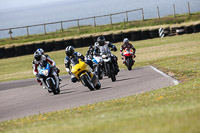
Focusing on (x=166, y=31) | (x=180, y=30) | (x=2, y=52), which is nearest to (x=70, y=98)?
(x=180, y=30)

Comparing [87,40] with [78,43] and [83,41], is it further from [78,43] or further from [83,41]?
[78,43]

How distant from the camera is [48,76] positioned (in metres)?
16.1

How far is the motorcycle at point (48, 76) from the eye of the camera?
52.6 ft

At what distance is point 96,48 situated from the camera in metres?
17.9

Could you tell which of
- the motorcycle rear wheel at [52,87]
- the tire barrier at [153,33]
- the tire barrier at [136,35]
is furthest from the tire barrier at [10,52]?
the motorcycle rear wheel at [52,87]

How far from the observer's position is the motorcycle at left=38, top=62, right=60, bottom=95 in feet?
52.6

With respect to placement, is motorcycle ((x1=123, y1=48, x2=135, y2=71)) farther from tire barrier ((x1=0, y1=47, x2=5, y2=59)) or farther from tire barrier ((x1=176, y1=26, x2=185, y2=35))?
tire barrier ((x1=0, y1=47, x2=5, y2=59))

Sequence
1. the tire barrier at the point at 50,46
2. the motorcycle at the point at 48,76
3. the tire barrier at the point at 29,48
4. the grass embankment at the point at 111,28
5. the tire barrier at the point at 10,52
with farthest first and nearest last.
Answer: the grass embankment at the point at 111,28, the tire barrier at the point at 10,52, the tire barrier at the point at 29,48, the tire barrier at the point at 50,46, the motorcycle at the point at 48,76

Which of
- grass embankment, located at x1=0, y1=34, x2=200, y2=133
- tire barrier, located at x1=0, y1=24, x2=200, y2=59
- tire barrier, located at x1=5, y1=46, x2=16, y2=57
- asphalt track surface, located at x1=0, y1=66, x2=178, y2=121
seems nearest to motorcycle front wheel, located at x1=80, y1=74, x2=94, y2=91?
asphalt track surface, located at x1=0, y1=66, x2=178, y2=121

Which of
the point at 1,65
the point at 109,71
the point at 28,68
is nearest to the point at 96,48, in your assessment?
the point at 109,71

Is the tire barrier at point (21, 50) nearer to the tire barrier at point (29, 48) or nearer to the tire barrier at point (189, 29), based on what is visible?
the tire barrier at point (29, 48)

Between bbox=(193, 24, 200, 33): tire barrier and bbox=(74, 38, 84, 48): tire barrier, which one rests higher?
bbox=(193, 24, 200, 33): tire barrier

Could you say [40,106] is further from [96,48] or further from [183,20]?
[183,20]

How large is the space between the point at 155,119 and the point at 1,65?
105 feet
